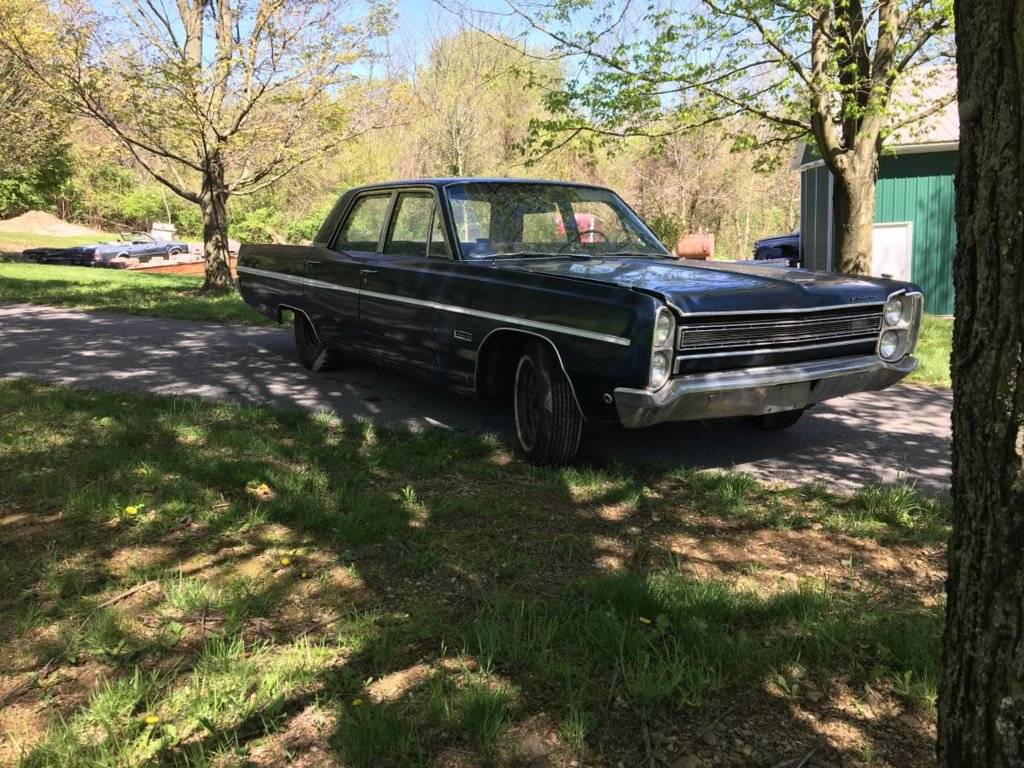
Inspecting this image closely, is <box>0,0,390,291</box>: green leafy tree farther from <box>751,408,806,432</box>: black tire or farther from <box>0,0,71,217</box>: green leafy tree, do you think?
<box>751,408,806,432</box>: black tire

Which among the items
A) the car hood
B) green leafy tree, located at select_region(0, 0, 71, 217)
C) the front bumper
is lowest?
the front bumper

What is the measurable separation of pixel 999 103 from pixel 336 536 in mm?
2779

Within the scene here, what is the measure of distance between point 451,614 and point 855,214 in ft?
28.6

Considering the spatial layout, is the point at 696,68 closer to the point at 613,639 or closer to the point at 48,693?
the point at 613,639

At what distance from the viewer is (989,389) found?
1.47 metres

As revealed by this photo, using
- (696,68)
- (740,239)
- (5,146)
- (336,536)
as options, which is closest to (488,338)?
(336,536)

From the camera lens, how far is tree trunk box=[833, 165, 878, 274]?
9688 mm

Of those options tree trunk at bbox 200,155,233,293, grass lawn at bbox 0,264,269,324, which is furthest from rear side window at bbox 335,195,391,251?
tree trunk at bbox 200,155,233,293

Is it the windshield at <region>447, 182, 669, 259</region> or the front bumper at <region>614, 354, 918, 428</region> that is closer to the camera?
the front bumper at <region>614, 354, 918, 428</region>

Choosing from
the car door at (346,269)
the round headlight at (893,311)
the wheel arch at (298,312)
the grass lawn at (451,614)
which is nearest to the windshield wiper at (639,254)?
the round headlight at (893,311)

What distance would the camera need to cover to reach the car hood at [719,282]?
12.5 ft

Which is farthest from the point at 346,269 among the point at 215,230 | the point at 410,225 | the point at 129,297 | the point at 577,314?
the point at 215,230

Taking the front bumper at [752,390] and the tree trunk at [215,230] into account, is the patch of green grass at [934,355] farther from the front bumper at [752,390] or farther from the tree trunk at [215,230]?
the tree trunk at [215,230]

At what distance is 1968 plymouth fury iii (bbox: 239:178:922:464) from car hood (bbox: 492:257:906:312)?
11 millimetres
